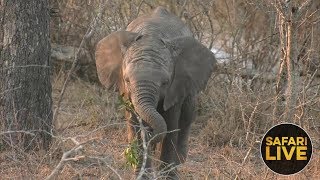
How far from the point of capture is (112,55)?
7320 mm

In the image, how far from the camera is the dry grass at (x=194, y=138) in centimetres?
668

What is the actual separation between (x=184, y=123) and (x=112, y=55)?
107cm

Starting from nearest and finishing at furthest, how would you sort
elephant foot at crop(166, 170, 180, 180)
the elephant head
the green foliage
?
the green foliage < the elephant head < elephant foot at crop(166, 170, 180, 180)

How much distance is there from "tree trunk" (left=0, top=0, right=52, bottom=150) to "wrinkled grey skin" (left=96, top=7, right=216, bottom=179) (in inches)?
23.6

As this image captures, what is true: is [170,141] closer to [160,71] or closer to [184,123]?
[184,123]

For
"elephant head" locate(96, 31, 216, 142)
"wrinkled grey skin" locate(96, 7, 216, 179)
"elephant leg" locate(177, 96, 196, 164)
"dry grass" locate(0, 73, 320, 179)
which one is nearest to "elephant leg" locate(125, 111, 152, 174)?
"wrinkled grey skin" locate(96, 7, 216, 179)

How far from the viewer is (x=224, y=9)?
1153 centimetres

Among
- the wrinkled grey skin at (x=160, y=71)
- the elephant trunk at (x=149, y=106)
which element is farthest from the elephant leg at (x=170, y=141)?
the elephant trunk at (x=149, y=106)

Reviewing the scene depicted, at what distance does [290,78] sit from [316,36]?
3.36 m

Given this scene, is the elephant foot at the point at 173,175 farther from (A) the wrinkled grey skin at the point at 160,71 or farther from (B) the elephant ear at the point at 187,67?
(B) the elephant ear at the point at 187,67

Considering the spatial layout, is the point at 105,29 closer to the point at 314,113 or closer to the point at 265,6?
the point at 265,6

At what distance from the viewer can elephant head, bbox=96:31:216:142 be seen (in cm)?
649

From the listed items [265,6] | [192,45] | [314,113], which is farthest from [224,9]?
[192,45]

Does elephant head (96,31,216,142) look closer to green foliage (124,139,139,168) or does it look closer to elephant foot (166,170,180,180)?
green foliage (124,139,139,168)
